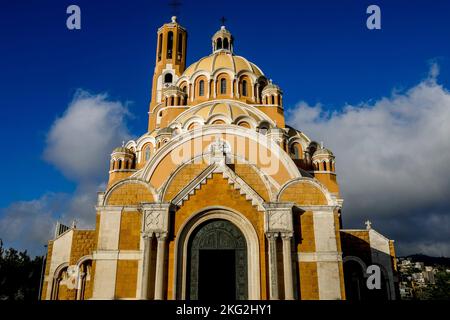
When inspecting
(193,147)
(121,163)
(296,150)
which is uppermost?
(296,150)

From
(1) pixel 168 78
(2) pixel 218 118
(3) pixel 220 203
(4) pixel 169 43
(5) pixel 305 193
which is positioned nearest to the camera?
(3) pixel 220 203

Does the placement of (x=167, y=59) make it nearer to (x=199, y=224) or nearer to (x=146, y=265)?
(x=199, y=224)

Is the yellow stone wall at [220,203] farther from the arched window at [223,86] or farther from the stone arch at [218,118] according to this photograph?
the arched window at [223,86]

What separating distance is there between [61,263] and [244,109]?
15174 millimetres

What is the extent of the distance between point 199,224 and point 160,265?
2164mm

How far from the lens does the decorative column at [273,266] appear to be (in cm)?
1554

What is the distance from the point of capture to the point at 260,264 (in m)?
16.1

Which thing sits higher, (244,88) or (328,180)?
(244,88)

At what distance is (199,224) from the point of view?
54.5 feet

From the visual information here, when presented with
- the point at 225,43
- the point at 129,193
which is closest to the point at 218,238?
the point at 129,193

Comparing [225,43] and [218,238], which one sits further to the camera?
[225,43]

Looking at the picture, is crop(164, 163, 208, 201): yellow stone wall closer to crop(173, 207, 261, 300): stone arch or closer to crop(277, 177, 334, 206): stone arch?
crop(173, 207, 261, 300): stone arch
